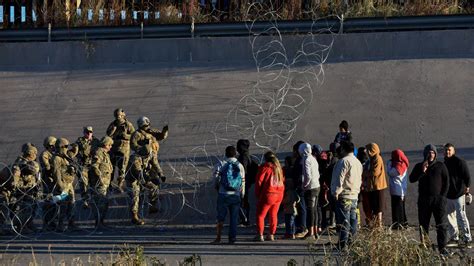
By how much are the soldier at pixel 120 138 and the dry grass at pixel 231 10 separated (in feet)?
14.6

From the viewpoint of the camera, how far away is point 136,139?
762 inches

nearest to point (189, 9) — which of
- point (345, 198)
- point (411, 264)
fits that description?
point (345, 198)

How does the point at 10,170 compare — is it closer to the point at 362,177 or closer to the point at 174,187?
the point at 174,187

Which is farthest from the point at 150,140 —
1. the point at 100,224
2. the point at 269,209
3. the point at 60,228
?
the point at 269,209

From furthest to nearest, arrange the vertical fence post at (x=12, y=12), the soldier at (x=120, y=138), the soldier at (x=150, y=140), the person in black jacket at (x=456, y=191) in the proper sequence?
1. the vertical fence post at (x=12, y=12)
2. the soldier at (x=120, y=138)
3. the soldier at (x=150, y=140)
4. the person in black jacket at (x=456, y=191)

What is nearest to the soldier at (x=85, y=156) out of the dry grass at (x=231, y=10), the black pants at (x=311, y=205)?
the black pants at (x=311, y=205)

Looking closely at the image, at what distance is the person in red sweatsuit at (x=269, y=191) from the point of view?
17.3m

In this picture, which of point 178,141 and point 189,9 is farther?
point 189,9

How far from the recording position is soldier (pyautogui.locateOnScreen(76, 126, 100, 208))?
18859mm

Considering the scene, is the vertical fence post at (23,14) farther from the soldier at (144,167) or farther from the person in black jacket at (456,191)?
the person in black jacket at (456,191)

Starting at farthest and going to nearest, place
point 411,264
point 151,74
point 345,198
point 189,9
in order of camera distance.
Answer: point 189,9, point 151,74, point 345,198, point 411,264

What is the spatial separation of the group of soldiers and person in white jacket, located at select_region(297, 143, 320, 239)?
284 cm

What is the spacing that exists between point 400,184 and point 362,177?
61 centimetres

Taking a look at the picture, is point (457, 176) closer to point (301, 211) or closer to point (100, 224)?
point (301, 211)
